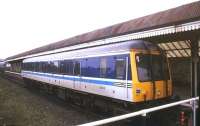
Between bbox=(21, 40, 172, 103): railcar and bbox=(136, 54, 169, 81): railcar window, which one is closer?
bbox=(21, 40, 172, 103): railcar

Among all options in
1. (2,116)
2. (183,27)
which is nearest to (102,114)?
(2,116)

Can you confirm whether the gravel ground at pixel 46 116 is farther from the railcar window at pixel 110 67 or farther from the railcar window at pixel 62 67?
the railcar window at pixel 62 67

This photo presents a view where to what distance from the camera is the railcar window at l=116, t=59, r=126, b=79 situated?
395 inches

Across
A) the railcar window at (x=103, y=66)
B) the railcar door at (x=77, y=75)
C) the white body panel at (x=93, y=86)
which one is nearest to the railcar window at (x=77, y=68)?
the railcar door at (x=77, y=75)

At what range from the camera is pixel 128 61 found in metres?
9.78

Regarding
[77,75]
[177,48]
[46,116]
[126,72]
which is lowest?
[46,116]

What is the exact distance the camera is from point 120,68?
10242 mm

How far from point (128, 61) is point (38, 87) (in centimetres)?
1800

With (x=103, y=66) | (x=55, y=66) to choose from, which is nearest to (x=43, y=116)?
(x=103, y=66)

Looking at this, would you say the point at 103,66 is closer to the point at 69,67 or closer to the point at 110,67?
the point at 110,67

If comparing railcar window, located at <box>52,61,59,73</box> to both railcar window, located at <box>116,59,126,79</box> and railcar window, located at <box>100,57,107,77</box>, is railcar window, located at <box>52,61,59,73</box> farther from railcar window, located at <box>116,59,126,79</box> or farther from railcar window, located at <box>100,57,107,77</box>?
railcar window, located at <box>116,59,126,79</box>

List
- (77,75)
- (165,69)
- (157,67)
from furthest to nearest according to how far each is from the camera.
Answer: (77,75) < (165,69) < (157,67)

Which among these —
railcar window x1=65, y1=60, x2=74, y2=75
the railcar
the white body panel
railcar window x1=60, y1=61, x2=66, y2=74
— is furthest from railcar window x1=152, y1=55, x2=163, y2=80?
railcar window x1=60, y1=61, x2=66, y2=74

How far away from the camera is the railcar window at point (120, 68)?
10.0 meters
